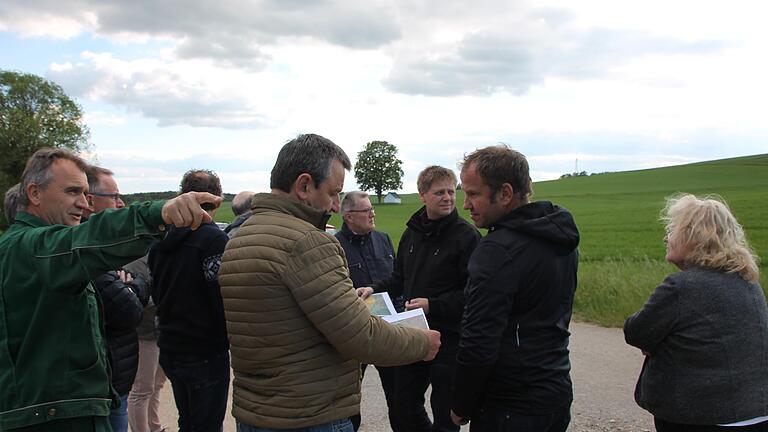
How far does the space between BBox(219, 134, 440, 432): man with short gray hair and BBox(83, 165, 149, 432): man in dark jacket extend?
1.01 meters

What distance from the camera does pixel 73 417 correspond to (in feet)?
6.93

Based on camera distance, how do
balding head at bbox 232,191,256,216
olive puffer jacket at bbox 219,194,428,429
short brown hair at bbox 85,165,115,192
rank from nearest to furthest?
olive puffer jacket at bbox 219,194,428,429 < short brown hair at bbox 85,165,115,192 < balding head at bbox 232,191,256,216

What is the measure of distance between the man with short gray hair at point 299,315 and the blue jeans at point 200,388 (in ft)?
3.60

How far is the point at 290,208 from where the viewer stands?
7.55ft

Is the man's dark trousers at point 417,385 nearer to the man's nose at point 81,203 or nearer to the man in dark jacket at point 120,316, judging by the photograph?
the man in dark jacket at point 120,316

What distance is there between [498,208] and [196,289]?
1.82 m

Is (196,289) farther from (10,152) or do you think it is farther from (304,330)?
(10,152)

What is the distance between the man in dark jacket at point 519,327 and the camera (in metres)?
2.57

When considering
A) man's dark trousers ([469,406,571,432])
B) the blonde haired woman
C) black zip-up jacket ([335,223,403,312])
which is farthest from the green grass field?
man's dark trousers ([469,406,571,432])

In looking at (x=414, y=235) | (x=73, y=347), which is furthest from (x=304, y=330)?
(x=414, y=235)

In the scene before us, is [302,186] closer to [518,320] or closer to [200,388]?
[518,320]

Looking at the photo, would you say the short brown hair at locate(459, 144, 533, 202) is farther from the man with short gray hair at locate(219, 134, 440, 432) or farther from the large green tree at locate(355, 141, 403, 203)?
the large green tree at locate(355, 141, 403, 203)

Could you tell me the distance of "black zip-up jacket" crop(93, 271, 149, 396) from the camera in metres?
3.08

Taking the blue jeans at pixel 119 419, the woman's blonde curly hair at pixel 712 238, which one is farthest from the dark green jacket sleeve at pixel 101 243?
the woman's blonde curly hair at pixel 712 238
